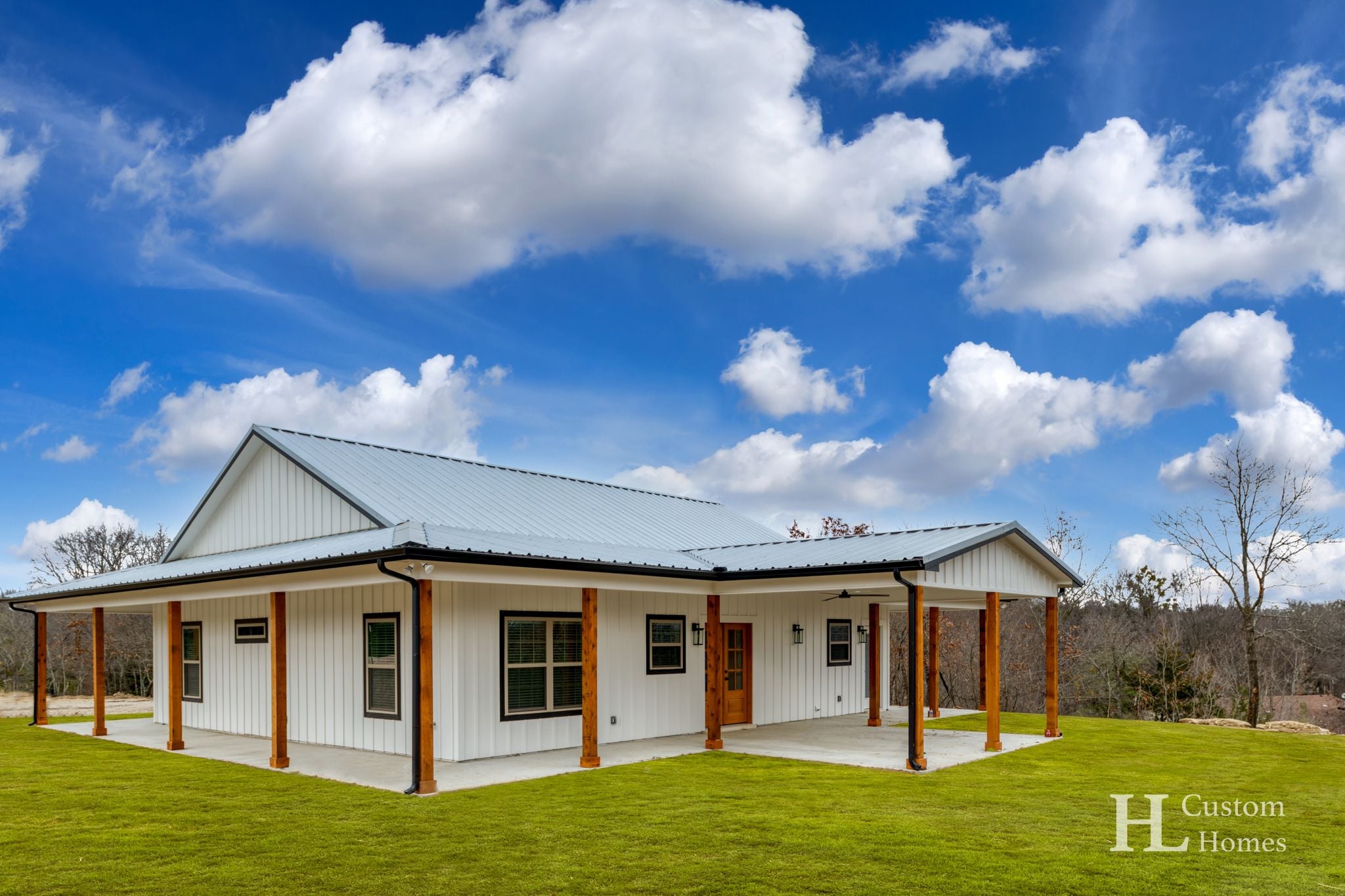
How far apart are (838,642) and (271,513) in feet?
33.6

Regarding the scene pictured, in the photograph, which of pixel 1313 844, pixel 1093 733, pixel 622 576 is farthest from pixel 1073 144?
pixel 1313 844

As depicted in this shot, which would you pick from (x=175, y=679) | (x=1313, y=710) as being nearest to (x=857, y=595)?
(x=175, y=679)

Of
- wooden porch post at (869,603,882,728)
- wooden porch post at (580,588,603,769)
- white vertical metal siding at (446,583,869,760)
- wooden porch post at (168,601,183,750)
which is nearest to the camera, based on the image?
wooden porch post at (580,588,603,769)

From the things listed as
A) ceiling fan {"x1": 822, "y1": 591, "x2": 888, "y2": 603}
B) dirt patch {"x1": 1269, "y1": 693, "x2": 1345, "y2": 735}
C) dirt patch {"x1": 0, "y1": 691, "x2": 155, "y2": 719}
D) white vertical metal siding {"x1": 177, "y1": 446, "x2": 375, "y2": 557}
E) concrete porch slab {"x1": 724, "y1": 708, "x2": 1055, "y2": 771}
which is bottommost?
dirt patch {"x1": 1269, "y1": 693, "x2": 1345, "y2": 735}

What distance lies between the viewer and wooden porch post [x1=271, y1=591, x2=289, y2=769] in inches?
456

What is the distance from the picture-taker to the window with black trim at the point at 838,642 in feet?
60.1

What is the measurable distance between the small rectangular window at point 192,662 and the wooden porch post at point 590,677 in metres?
8.68

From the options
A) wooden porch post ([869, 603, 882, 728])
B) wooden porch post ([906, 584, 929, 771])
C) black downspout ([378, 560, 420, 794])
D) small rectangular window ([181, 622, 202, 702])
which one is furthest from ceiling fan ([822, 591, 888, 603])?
small rectangular window ([181, 622, 202, 702])

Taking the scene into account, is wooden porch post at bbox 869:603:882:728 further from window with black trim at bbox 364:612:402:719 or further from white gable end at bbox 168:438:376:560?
white gable end at bbox 168:438:376:560

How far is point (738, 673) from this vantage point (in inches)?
637

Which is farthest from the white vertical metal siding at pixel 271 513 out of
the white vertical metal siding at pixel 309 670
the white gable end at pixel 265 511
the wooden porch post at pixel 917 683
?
the wooden porch post at pixel 917 683

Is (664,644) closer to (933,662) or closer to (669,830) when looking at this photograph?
(933,662)

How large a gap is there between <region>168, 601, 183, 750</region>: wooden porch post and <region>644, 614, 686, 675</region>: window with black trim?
6425 millimetres

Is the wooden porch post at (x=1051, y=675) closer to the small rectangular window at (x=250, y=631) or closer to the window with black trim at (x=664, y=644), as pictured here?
the window with black trim at (x=664, y=644)
